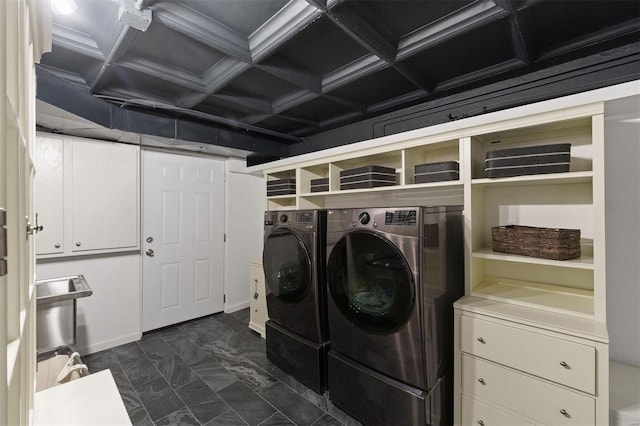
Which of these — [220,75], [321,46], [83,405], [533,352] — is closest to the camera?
[83,405]

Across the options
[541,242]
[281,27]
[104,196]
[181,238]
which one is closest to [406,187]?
[541,242]

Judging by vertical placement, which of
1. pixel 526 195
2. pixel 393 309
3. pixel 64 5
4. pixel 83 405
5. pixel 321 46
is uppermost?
pixel 321 46

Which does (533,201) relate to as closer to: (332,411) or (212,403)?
(332,411)

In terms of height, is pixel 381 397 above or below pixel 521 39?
below

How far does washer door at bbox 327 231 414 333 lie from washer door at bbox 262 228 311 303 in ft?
0.95

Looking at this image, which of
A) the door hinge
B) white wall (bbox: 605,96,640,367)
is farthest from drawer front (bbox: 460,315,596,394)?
the door hinge

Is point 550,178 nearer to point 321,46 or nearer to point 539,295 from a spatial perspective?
point 539,295

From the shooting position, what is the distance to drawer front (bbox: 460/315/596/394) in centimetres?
129

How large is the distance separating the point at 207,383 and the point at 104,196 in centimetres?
202

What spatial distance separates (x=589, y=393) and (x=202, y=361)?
2.72 meters

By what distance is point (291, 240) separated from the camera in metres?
2.25

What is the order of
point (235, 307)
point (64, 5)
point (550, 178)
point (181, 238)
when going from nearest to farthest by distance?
1. point (64, 5)
2. point (550, 178)
3. point (181, 238)
4. point (235, 307)

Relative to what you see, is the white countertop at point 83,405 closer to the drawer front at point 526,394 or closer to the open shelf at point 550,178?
the drawer front at point 526,394

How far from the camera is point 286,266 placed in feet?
7.50
